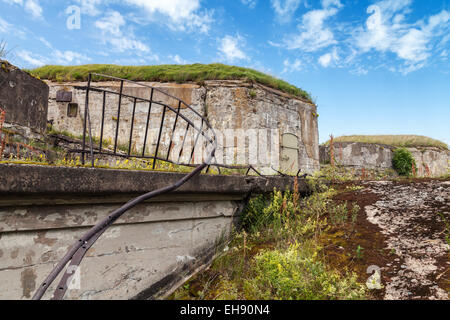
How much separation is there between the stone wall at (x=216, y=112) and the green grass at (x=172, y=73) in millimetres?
349

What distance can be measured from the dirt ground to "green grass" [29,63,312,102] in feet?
25.4

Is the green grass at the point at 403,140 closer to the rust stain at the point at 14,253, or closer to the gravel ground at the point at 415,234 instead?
the gravel ground at the point at 415,234

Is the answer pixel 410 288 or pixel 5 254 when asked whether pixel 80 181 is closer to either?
pixel 5 254

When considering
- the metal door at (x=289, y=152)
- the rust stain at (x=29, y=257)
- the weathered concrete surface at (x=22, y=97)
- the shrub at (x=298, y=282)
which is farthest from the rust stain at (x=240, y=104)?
the rust stain at (x=29, y=257)

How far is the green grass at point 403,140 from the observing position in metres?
17.3

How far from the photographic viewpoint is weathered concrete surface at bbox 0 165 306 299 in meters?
1.81

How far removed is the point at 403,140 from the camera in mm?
17688

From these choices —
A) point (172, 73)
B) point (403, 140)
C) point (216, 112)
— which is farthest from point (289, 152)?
point (403, 140)

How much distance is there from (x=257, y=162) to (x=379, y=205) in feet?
20.9

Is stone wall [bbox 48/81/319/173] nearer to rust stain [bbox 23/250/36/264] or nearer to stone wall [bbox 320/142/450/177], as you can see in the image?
stone wall [bbox 320/142/450/177]

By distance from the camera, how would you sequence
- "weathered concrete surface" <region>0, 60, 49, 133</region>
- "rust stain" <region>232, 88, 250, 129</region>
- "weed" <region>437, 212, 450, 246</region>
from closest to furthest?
"weed" <region>437, 212, 450, 246</region> < "weathered concrete surface" <region>0, 60, 49, 133</region> < "rust stain" <region>232, 88, 250, 129</region>

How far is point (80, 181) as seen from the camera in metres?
1.96

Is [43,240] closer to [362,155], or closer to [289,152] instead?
[289,152]

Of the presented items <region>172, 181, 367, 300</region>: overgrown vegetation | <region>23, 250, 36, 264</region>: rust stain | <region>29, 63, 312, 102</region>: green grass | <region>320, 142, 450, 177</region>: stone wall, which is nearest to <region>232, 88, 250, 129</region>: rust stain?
<region>29, 63, 312, 102</region>: green grass
